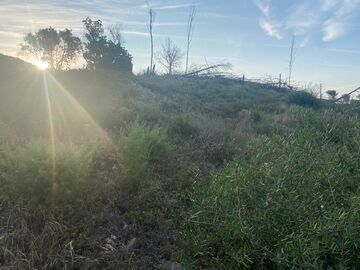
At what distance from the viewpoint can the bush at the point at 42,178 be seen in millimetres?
5648

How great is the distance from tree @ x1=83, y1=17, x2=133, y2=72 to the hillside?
498 inches

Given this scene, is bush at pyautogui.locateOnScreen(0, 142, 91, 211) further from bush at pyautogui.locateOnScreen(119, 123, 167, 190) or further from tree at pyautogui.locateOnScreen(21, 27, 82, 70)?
tree at pyautogui.locateOnScreen(21, 27, 82, 70)

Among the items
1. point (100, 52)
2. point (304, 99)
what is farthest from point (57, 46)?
point (304, 99)

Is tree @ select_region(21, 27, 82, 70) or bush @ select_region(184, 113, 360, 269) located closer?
bush @ select_region(184, 113, 360, 269)

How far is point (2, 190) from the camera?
585 centimetres

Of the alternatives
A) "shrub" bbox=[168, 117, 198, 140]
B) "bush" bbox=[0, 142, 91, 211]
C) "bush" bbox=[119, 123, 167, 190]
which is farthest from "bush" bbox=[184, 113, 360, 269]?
"shrub" bbox=[168, 117, 198, 140]

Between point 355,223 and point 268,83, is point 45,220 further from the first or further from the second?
point 268,83

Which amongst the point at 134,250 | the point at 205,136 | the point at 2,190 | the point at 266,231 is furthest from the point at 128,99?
the point at 266,231

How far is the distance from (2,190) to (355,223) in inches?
198

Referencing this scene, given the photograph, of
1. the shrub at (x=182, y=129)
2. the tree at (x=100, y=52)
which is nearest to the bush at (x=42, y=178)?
the shrub at (x=182, y=129)

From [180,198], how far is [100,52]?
1916cm

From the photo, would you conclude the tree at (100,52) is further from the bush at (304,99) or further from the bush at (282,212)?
the bush at (282,212)

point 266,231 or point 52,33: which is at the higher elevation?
point 52,33

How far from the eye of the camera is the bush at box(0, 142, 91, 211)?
565cm
